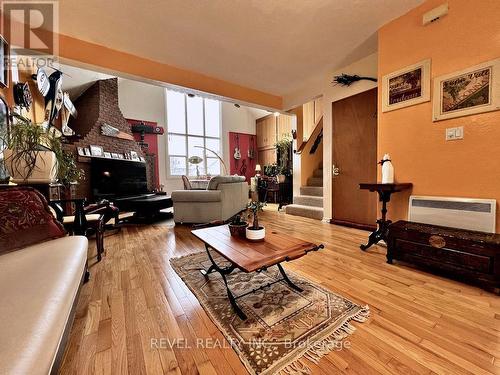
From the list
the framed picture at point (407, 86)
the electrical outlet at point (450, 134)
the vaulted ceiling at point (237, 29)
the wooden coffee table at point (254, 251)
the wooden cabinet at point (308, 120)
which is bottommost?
the wooden coffee table at point (254, 251)

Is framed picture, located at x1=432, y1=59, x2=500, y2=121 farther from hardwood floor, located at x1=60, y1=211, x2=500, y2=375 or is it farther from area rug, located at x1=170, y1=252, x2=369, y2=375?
area rug, located at x1=170, y1=252, x2=369, y2=375

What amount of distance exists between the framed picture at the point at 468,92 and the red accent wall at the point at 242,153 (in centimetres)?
752

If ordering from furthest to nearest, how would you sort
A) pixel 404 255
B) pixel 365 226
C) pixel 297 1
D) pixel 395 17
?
1. pixel 365 226
2. pixel 395 17
3. pixel 297 1
4. pixel 404 255

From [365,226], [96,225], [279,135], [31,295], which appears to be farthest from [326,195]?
[279,135]

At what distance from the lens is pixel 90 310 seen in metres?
1.43

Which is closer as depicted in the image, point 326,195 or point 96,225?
point 96,225

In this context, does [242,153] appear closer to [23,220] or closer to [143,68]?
[143,68]

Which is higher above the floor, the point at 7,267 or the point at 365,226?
the point at 7,267

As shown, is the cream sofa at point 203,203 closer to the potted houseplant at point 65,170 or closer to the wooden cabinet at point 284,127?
the potted houseplant at point 65,170

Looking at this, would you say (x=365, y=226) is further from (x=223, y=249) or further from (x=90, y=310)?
(x=90, y=310)

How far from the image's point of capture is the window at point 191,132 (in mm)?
7840

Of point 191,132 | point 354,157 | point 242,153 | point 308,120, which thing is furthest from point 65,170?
point 242,153

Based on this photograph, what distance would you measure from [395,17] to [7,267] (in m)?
3.96

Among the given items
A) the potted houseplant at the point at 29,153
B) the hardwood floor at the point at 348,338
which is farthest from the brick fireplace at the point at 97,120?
the hardwood floor at the point at 348,338
